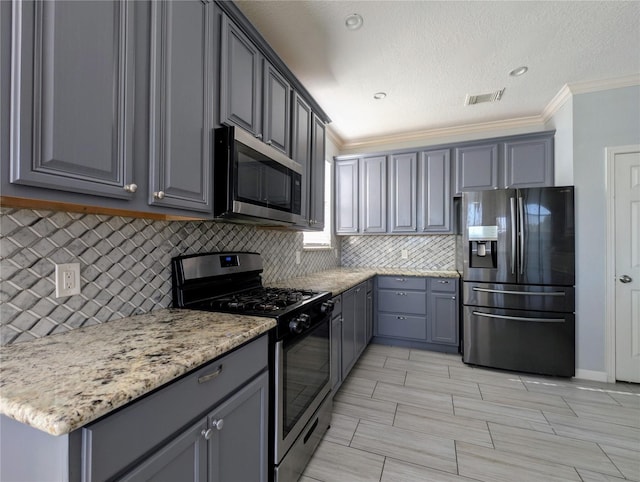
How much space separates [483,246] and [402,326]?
4.45 feet

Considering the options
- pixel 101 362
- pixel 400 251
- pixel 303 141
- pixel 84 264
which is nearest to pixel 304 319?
pixel 101 362

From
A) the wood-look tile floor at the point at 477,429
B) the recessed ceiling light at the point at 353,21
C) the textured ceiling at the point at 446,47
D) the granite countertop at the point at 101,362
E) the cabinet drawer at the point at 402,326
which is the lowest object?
the wood-look tile floor at the point at 477,429

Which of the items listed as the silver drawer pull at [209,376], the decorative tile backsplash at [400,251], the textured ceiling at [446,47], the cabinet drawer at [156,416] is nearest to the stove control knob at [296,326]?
the cabinet drawer at [156,416]

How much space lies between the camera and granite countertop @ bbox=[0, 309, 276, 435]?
60 cm

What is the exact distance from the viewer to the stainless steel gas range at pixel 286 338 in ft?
4.43

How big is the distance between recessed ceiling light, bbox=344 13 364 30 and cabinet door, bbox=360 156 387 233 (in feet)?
6.67

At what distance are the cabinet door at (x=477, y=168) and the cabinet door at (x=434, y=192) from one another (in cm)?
13

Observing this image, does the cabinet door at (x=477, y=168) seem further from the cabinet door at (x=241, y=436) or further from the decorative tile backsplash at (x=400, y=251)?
the cabinet door at (x=241, y=436)

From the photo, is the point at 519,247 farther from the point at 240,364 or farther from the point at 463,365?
the point at 240,364

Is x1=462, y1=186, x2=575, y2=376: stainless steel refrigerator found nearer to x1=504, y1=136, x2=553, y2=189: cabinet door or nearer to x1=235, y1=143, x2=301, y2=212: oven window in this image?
x1=504, y1=136, x2=553, y2=189: cabinet door

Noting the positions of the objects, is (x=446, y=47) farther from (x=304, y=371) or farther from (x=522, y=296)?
(x=304, y=371)

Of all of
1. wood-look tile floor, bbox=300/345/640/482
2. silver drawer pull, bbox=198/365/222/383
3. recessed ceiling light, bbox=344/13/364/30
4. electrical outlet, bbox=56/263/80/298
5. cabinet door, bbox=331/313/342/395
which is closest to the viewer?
silver drawer pull, bbox=198/365/222/383

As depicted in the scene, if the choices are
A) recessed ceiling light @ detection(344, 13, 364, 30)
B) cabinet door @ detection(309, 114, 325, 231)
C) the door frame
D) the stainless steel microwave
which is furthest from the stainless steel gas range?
the door frame

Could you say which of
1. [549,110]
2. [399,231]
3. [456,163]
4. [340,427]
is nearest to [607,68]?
[549,110]
